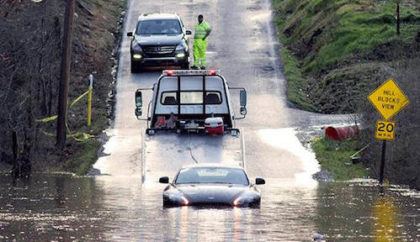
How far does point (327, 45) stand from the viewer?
4669 cm

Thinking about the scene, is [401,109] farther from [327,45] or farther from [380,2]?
[380,2]

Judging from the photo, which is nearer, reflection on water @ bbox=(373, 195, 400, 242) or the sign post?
reflection on water @ bbox=(373, 195, 400, 242)

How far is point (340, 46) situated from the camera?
46.1m

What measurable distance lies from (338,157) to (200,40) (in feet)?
28.2

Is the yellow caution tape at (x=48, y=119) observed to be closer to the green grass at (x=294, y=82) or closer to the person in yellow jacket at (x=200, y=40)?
the person in yellow jacket at (x=200, y=40)

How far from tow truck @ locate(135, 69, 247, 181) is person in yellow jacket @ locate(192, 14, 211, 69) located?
26.5ft

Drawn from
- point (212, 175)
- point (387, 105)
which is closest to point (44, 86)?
point (387, 105)

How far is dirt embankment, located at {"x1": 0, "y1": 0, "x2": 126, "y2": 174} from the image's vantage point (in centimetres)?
3644

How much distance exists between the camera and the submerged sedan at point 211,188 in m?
22.9

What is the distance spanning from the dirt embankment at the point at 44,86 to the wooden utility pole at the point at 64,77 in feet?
1.65

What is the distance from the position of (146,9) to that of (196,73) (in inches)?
885

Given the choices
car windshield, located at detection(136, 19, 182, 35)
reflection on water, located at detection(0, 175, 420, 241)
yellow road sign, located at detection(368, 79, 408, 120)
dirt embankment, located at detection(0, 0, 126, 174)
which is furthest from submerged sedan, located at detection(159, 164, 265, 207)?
car windshield, located at detection(136, 19, 182, 35)

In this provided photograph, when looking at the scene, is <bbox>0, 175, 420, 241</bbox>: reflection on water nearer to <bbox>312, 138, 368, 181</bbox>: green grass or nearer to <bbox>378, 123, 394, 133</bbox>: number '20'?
<bbox>378, 123, 394, 133</bbox>: number '20'

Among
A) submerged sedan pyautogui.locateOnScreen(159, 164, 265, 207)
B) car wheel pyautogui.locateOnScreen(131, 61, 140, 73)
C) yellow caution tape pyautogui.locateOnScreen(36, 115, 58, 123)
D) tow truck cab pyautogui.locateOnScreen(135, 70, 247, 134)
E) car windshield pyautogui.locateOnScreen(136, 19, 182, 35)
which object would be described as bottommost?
submerged sedan pyautogui.locateOnScreen(159, 164, 265, 207)
